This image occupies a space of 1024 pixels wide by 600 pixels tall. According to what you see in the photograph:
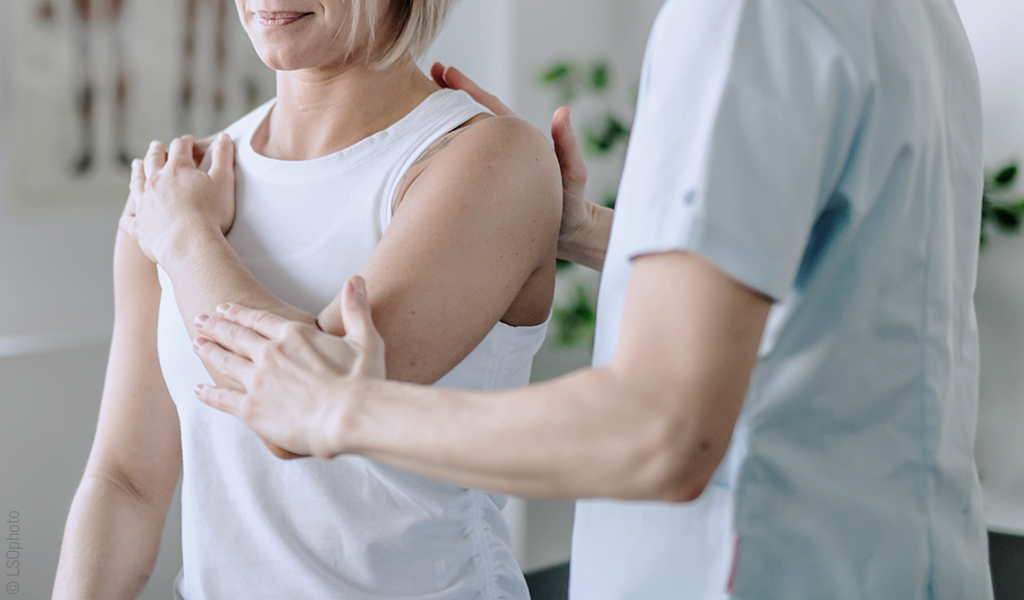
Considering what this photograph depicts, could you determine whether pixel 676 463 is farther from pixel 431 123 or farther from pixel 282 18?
pixel 282 18

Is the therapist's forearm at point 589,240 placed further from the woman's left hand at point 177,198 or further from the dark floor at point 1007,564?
the dark floor at point 1007,564

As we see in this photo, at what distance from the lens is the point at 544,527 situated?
2914 mm

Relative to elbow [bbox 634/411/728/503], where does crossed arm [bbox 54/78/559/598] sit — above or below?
below

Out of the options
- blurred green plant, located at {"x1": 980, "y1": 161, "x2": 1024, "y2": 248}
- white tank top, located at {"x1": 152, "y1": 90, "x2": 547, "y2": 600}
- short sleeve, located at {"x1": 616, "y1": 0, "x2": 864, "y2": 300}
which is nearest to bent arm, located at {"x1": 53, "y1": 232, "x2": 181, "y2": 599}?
white tank top, located at {"x1": 152, "y1": 90, "x2": 547, "y2": 600}

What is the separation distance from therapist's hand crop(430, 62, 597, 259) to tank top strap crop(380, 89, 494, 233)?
59 mm

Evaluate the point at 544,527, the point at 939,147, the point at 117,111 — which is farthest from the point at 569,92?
the point at 939,147

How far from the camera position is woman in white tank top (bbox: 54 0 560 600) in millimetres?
824

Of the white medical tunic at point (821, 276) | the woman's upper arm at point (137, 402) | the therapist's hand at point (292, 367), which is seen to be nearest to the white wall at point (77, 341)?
the woman's upper arm at point (137, 402)

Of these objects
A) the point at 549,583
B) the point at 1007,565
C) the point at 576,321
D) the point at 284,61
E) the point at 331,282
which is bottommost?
the point at 549,583

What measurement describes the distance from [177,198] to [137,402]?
0.99ft

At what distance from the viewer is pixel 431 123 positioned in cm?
95

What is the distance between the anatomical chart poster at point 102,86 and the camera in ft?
6.16

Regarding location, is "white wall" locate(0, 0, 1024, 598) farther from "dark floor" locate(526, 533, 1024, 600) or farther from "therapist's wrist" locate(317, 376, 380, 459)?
"therapist's wrist" locate(317, 376, 380, 459)

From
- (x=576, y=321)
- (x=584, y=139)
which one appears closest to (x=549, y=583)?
(x=576, y=321)
